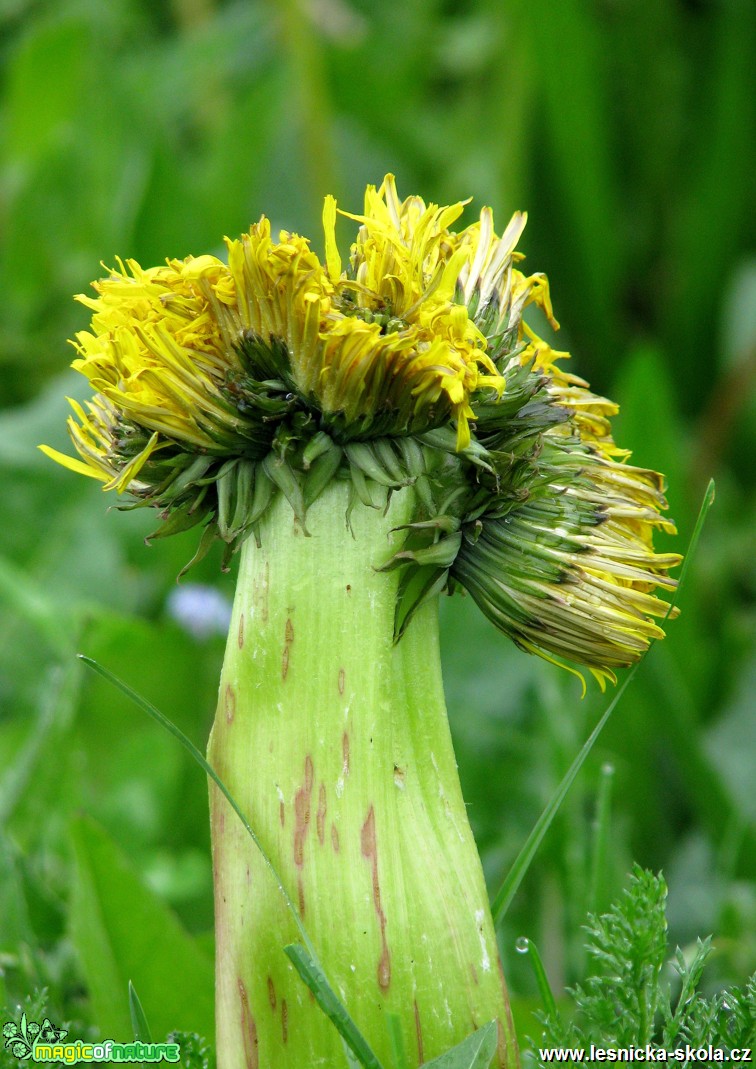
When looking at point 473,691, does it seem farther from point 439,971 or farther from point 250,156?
point 250,156

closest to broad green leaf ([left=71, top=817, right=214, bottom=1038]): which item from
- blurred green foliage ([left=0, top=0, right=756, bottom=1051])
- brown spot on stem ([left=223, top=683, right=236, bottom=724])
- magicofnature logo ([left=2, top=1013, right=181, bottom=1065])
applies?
blurred green foliage ([left=0, top=0, right=756, bottom=1051])

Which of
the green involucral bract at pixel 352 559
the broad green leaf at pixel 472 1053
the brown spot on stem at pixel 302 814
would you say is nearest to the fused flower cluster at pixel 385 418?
the green involucral bract at pixel 352 559

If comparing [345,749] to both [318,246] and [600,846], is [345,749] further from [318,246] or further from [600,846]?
[318,246]

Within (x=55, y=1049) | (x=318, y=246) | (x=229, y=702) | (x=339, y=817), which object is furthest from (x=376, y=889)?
(x=318, y=246)

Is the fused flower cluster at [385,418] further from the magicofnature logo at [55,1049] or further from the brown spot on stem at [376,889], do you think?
the magicofnature logo at [55,1049]

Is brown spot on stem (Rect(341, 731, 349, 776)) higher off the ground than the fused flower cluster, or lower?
lower

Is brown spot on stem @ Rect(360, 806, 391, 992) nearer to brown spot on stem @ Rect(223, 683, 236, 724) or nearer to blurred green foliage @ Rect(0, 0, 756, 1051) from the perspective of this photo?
brown spot on stem @ Rect(223, 683, 236, 724)

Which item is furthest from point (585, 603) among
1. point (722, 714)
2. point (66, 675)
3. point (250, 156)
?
point (250, 156)
